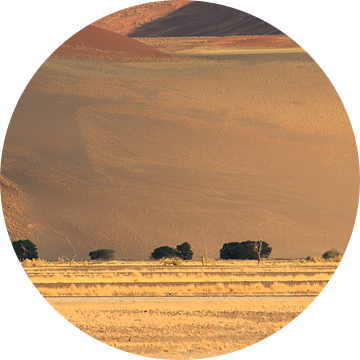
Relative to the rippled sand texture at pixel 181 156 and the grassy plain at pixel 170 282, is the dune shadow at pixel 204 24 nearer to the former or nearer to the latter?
the rippled sand texture at pixel 181 156

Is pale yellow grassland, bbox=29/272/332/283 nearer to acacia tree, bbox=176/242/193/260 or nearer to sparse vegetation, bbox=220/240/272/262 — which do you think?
acacia tree, bbox=176/242/193/260

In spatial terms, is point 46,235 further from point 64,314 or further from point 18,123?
point 64,314

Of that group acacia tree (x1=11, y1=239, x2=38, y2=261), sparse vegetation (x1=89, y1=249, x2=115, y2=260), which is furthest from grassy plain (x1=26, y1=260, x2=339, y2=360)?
sparse vegetation (x1=89, y1=249, x2=115, y2=260)

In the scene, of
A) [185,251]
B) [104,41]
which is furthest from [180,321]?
[185,251]

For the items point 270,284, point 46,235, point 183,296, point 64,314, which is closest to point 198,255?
point 46,235

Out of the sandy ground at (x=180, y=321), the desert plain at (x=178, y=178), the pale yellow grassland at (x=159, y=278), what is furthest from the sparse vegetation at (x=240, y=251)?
the sandy ground at (x=180, y=321)

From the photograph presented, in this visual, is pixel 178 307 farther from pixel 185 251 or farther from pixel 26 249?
pixel 185 251
